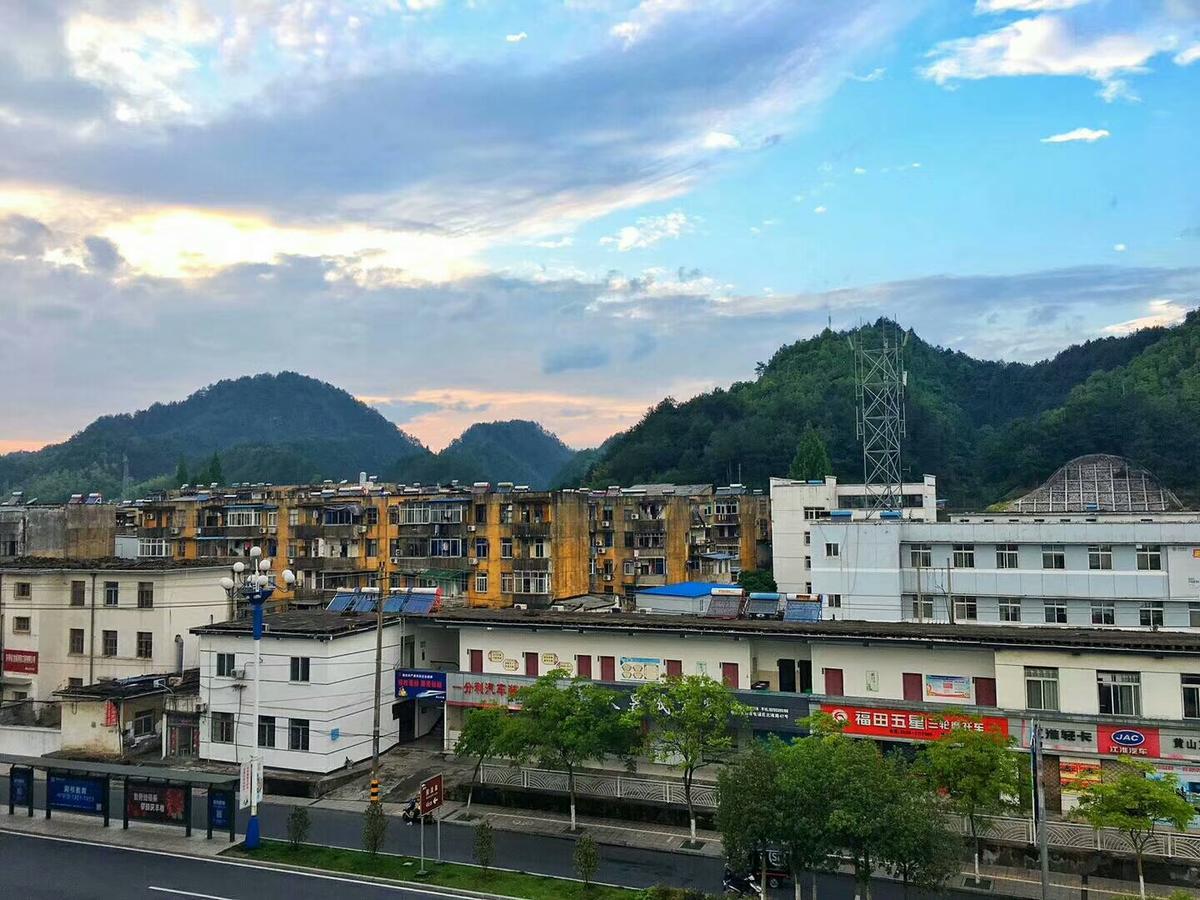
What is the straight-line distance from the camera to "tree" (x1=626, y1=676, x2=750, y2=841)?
101 feet

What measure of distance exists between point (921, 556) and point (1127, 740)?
24944 millimetres

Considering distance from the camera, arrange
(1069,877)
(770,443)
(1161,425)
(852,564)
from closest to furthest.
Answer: (1069,877), (852,564), (1161,425), (770,443)

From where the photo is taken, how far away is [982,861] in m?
28.3

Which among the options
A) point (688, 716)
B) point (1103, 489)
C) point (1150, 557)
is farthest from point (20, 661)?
point (1103, 489)

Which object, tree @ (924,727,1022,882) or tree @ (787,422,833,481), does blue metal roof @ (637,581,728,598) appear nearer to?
tree @ (924,727,1022,882)

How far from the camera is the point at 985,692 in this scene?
33.1 meters

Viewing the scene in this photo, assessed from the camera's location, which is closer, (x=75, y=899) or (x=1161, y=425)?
(x=75, y=899)

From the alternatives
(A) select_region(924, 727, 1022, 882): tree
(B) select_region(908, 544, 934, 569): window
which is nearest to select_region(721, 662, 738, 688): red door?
(A) select_region(924, 727, 1022, 882): tree

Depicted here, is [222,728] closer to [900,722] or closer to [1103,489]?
[900,722]

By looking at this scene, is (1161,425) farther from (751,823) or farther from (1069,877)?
→ (751,823)

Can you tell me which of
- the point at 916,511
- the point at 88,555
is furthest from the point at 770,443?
the point at 88,555

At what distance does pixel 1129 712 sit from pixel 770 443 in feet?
342

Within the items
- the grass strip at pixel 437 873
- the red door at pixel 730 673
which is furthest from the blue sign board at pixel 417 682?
the red door at pixel 730 673

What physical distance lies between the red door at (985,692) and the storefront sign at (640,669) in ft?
39.1
